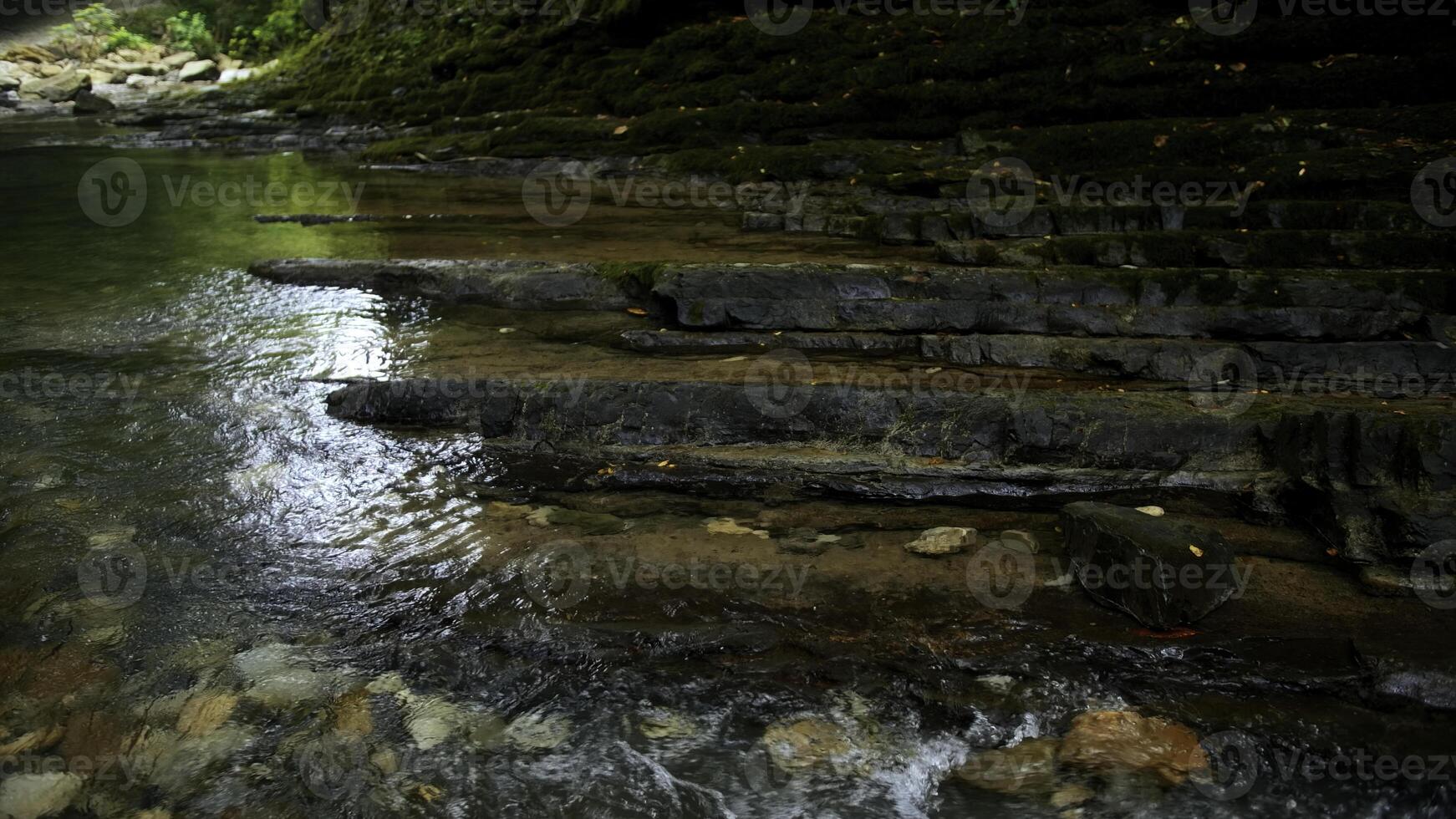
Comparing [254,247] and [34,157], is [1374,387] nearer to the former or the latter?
[254,247]

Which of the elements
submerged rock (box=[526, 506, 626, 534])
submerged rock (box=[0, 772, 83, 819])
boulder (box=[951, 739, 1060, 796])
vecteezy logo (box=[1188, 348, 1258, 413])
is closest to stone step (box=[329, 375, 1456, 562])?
vecteezy logo (box=[1188, 348, 1258, 413])

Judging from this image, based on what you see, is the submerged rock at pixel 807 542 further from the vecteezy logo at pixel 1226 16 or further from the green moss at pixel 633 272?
the vecteezy logo at pixel 1226 16

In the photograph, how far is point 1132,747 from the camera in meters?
2.62

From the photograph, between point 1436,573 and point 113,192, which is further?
point 113,192

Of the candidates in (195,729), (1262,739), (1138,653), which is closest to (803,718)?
(1138,653)

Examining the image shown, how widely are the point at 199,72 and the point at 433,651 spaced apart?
30.9 m

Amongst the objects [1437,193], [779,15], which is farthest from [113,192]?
[1437,193]

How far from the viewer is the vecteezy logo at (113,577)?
10.8 feet

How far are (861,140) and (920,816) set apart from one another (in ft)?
29.0

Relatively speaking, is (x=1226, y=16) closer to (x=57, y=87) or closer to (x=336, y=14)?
(x=336, y=14)

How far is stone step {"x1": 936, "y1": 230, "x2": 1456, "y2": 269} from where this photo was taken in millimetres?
5473

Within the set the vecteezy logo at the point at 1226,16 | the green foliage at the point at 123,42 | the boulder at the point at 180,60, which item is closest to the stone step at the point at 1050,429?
the vecteezy logo at the point at 1226,16

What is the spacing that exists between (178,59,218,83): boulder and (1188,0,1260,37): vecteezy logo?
28.9 metres

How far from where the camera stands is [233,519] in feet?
12.6
